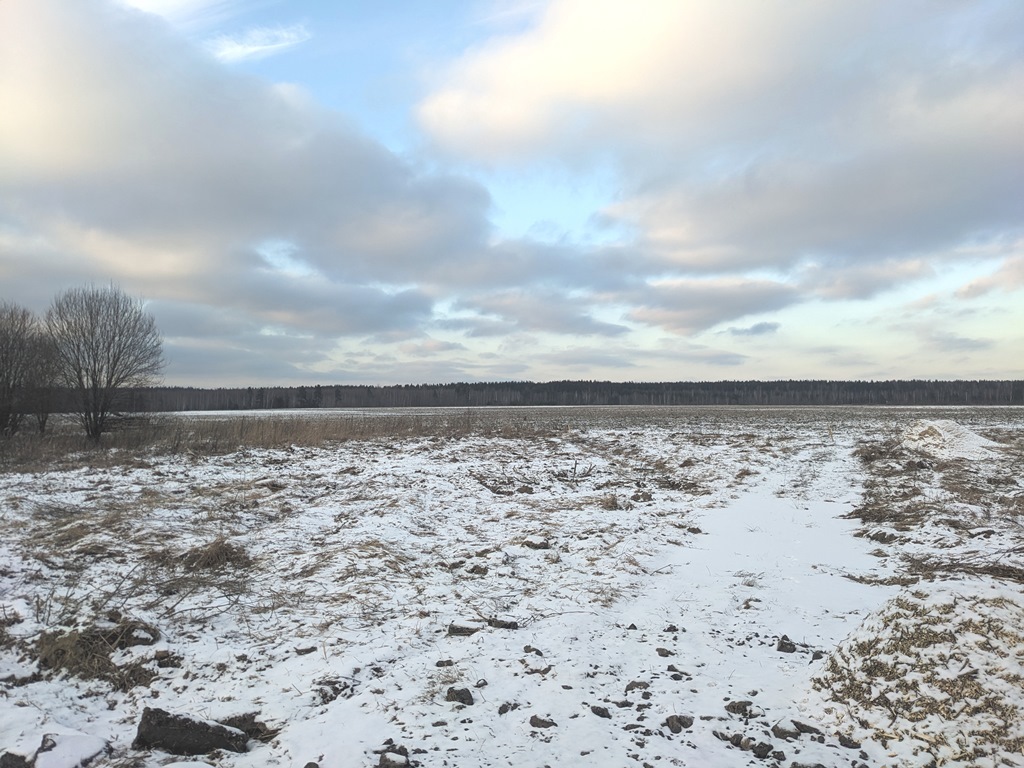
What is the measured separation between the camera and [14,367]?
26141mm

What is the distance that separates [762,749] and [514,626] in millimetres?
2793

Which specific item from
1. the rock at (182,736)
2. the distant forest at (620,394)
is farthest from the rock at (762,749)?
the distant forest at (620,394)

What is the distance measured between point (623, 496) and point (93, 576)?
1015 cm

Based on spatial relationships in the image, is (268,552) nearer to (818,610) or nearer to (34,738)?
(34,738)

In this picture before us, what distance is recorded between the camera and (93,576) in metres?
7.16

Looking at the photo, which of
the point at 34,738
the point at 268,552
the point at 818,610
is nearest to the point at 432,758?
the point at 34,738

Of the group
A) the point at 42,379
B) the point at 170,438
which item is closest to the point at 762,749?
the point at 170,438

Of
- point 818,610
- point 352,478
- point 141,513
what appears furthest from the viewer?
point 352,478

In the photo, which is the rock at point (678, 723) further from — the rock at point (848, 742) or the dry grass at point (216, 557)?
the dry grass at point (216, 557)

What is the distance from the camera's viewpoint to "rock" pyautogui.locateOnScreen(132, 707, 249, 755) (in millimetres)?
4043

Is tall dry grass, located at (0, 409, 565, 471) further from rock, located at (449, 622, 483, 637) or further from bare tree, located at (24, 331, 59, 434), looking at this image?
rock, located at (449, 622, 483, 637)

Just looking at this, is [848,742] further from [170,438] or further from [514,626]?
[170,438]

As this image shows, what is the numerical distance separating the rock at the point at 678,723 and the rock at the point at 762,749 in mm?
475

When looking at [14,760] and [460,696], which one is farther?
[460,696]
